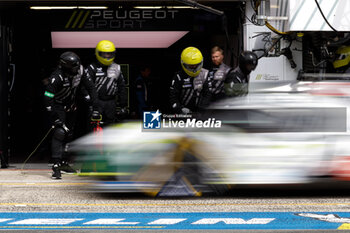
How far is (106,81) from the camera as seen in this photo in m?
9.30

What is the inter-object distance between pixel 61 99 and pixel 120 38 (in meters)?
3.13

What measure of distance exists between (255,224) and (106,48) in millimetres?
4624

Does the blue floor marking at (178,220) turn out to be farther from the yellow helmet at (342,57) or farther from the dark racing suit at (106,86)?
the yellow helmet at (342,57)

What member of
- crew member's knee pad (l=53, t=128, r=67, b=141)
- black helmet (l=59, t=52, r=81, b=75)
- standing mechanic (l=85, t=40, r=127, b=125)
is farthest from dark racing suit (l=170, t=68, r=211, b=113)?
crew member's knee pad (l=53, t=128, r=67, b=141)

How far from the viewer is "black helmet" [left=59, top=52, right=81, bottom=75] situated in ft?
28.6

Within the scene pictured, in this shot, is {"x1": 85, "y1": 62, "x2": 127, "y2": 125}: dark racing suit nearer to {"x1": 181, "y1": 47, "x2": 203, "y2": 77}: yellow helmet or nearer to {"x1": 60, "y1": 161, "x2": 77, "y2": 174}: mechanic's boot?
{"x1": 60, "y1": 161, "x2": 77, "y2": 174}: mechanic's boot

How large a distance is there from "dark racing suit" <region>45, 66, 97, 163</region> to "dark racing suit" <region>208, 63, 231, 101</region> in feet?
6.20

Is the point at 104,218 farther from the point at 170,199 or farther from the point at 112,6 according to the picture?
the point at 112,6

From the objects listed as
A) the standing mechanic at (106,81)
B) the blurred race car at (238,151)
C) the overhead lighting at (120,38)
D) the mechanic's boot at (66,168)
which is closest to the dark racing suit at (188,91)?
the standing mechanic at (106,81)

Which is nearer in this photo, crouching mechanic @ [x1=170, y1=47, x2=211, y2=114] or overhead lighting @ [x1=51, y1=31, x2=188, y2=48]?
crouching mechanic @ [x1=170, y1=47, x2=211, y2=114]

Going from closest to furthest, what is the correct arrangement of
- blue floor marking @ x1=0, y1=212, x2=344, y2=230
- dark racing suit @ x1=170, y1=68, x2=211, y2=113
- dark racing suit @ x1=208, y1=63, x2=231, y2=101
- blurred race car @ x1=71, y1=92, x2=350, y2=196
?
blue floor marking @ x1=0, y1=212, x2=344, y2=230 < blurred race car @ x1=71, y1=92, x2=350, y2=196 < dark racing suit @ x1=170, y1=68, x2=211, y2=113 < dark racing suit @ x1=208, y1=63, x2=231, y2=101

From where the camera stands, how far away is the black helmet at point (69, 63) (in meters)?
8.70

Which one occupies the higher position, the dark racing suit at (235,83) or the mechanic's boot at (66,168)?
the dark racing suit at (235,83)

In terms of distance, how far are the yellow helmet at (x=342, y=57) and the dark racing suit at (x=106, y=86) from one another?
423 centimetres
